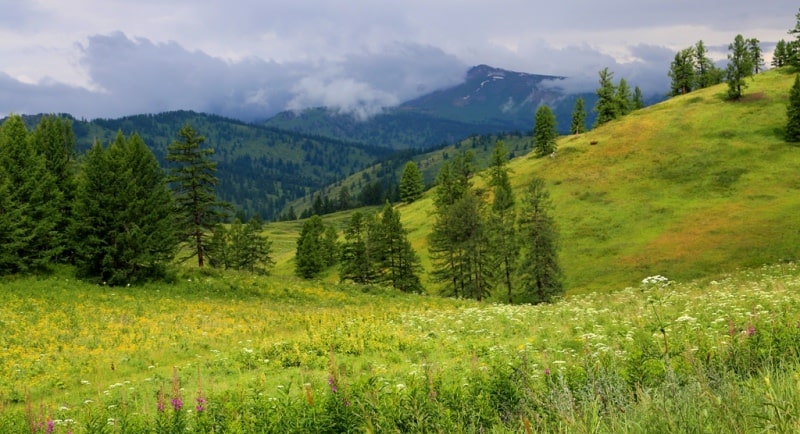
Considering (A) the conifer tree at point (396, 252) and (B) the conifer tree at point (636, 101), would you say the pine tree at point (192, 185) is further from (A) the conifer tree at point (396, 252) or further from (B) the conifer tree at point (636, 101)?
(B) the conifer tree at point (636, 101)

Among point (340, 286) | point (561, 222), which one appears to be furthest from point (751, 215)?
point (340, 286)

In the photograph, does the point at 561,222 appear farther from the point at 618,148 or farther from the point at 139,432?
the point at 139,432

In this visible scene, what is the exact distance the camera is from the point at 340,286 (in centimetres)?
4353

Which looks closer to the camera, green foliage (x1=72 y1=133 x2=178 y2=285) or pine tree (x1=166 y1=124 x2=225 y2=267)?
green foliage (x1=72 y1=133 x2=178 y2=285)

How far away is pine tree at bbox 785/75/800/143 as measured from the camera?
78375mm

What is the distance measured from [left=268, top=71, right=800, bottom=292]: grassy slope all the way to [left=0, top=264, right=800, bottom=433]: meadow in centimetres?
3074

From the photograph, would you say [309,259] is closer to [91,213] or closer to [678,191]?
[91,213]

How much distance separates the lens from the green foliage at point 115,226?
36.1 meters

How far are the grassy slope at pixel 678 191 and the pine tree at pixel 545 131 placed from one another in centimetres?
278

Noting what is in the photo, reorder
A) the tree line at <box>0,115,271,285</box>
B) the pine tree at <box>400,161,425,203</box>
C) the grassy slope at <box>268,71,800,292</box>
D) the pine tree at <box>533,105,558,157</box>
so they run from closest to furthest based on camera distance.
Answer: the tree line at <box>0,115,271,285</box>
the grassy slope at <box>268,71,800,292</box>
the pine tree at <box>533,105,558,157</box>
the pine tree at <box>400,161,425,203</box>

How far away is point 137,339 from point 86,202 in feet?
71.2

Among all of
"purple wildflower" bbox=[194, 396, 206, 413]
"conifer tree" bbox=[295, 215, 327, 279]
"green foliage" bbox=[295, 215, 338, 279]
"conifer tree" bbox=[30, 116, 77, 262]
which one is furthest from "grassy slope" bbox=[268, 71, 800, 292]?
"purple wildflower" bbox=[194, 396, 206, 413]

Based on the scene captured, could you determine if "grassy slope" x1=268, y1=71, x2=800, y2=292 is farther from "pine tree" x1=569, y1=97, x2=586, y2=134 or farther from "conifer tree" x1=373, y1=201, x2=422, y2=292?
"conifer tree" x1=373, y1=201, x2=422, y2=292

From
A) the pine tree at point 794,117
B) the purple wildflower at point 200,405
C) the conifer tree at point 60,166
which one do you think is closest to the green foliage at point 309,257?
the conifer tree at point 60,166
